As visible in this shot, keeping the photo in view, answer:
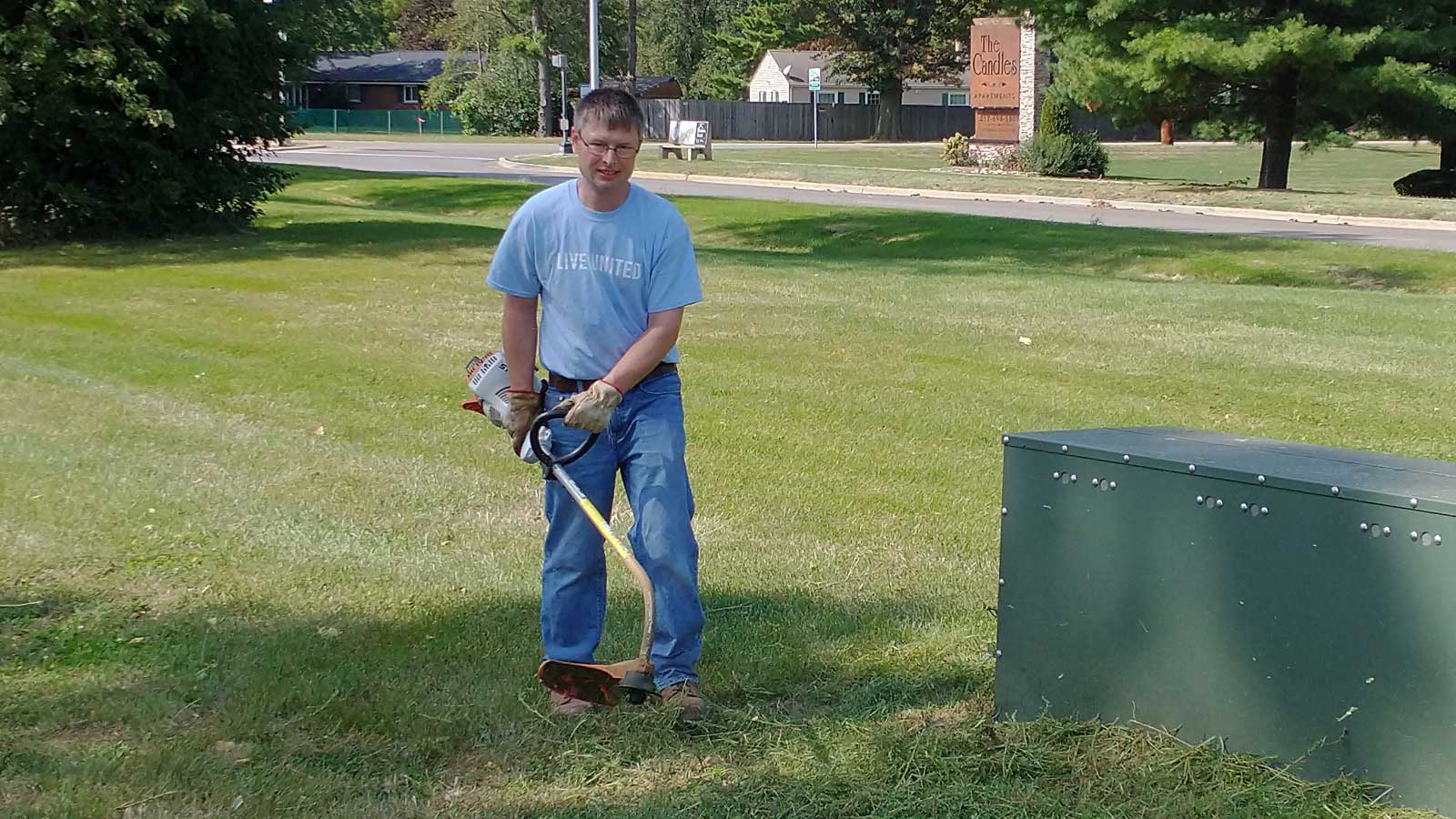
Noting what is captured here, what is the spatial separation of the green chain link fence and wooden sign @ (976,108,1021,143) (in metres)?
48.2

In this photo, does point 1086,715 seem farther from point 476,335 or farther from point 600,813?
point 476,335

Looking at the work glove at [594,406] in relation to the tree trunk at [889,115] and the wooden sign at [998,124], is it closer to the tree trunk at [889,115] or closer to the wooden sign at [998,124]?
the wooden sign at [998,124]

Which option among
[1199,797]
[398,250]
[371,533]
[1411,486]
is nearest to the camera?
[1411,486]

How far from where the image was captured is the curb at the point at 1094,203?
23766 mm

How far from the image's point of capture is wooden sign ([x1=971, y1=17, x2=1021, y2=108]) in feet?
134

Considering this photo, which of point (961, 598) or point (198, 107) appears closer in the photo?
point (961, 598)

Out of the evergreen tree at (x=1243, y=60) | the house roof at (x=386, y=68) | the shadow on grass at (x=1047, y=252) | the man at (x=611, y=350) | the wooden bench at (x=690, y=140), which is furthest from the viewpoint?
the house roof at (x=386, y=68)

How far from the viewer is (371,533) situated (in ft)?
21.9

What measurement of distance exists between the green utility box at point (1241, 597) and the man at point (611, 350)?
95 centimetres

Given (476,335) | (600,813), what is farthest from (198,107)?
(600,813)

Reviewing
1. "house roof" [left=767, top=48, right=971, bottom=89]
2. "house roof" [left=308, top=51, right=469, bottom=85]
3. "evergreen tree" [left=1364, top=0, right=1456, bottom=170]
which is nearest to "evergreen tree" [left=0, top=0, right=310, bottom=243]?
"evergreen tree" [left=1364, top=0, right=1456, bottom=170]

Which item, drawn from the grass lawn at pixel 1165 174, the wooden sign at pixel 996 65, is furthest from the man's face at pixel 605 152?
the wooden sign at pixel 996 65

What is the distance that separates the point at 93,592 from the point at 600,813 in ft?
9.04

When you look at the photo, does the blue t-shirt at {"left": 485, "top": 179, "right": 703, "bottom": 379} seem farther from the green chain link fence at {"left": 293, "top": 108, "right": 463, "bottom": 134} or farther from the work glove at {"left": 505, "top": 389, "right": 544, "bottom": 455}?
the green chain link fence at {"left": 293, "top": 108, "right": 463, "bottom": 134}
